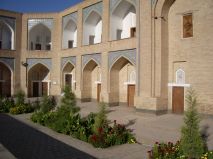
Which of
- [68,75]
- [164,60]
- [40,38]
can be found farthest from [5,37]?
[164,60]

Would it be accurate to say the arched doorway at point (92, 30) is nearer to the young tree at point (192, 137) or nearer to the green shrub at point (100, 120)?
the green shrub at point (100, 120)

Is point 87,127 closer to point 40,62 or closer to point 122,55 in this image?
point 122,55

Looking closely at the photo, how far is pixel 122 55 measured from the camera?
17.8m

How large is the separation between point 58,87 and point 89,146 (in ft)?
57.0

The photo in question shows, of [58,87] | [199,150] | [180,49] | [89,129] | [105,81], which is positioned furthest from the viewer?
[58,87]

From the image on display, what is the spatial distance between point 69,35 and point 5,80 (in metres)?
7.70

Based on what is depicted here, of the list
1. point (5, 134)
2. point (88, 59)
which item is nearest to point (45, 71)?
point (88, 59)

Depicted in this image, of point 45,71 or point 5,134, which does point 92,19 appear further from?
point 5,134

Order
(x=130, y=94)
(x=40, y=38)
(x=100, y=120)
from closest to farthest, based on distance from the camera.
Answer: (x=100, y=120) → (x=130, y=94) → (x=40, y=38)

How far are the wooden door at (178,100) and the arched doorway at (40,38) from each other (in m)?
16.2

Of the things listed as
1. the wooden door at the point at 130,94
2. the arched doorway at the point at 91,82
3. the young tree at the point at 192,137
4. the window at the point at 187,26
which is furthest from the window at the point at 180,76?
the young tree at the point at 192,137

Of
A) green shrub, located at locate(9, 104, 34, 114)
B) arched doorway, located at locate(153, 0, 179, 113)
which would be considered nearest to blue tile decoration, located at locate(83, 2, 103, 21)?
arched doorway, located at locate(153, 0, 179, 113)

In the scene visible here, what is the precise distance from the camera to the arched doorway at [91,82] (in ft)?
72.2

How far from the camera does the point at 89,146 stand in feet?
28.1
